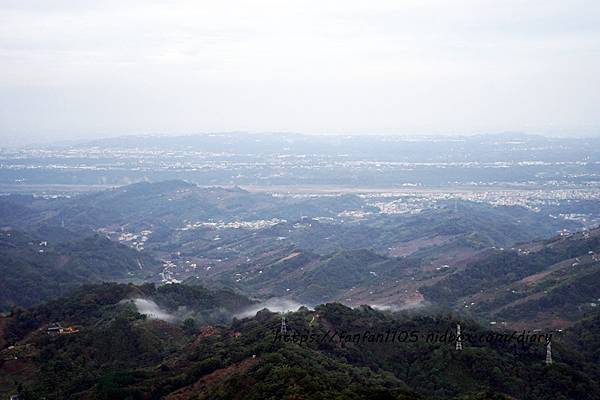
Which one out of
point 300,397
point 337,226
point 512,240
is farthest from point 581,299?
point 337,226

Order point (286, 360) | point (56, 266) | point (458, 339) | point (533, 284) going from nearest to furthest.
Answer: point (286, 360)
point (458, 339)
point (533, 284)
point (56, 266)

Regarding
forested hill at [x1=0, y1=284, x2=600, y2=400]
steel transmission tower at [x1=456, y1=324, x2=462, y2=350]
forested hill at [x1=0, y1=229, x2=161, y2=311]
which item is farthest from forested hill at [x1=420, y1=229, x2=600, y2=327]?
forested hill at [x1=0, y1=229, x2=161, y2=311]

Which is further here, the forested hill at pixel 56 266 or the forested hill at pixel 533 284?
the forested hill at pixel 56 266

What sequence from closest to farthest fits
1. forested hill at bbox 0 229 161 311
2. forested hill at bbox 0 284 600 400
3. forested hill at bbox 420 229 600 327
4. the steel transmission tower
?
1. forested hill at bbox 0 284 600 400
2. the steel transmission tower
3. forested hill at bbox 420 229 600 327
4. forested hill at bbox 0 229 161 311

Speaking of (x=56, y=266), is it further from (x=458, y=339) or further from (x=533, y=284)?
(x=458, y=339)

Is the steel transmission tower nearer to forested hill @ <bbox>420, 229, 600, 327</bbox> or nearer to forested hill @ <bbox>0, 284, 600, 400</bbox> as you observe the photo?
forested hill @ <bbox>0, 284, 600, 400</bbox>

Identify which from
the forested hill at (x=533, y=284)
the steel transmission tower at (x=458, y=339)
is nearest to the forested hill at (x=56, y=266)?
the forested hill at (x=533, y=284)

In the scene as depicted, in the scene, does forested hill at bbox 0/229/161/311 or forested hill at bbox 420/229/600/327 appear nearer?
A: forested hill at bbox 420/229/600/327

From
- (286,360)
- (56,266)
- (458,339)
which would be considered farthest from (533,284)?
(56,266)

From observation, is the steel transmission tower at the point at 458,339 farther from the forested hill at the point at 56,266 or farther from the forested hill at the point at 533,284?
the forested hill at the point at 56,266

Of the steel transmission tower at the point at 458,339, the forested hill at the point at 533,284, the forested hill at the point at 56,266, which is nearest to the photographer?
the steel transmission tower at the point at 458,339

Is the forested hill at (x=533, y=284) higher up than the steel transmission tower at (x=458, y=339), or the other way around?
the steel transmission tower at (x=458, y=339)
